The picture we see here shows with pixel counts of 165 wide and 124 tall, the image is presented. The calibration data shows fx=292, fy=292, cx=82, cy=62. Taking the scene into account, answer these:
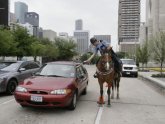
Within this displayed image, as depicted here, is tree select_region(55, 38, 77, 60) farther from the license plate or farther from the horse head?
the license plate

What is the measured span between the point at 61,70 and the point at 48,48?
6513 centimetres

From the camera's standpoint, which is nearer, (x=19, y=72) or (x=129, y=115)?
(x=129, y=115)

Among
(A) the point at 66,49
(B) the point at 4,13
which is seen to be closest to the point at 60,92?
(B) the point at 4,13

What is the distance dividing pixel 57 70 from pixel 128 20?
155 metres

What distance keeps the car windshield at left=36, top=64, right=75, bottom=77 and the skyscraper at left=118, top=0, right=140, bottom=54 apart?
150m

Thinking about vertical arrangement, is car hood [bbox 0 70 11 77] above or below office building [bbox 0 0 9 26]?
below

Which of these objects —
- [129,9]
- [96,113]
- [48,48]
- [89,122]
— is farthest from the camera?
[129,9]

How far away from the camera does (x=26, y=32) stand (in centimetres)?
4409

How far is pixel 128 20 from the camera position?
16125 cm

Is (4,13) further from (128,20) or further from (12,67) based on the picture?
(128,20)

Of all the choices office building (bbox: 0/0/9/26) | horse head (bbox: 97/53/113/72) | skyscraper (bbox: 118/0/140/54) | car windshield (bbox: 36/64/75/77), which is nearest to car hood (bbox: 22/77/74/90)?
car windshield (bbox: 36/64/75/77)

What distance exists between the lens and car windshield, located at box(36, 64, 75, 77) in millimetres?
9570

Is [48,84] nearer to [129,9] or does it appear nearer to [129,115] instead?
[129,115]

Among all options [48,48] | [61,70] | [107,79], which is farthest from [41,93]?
[48,48]
